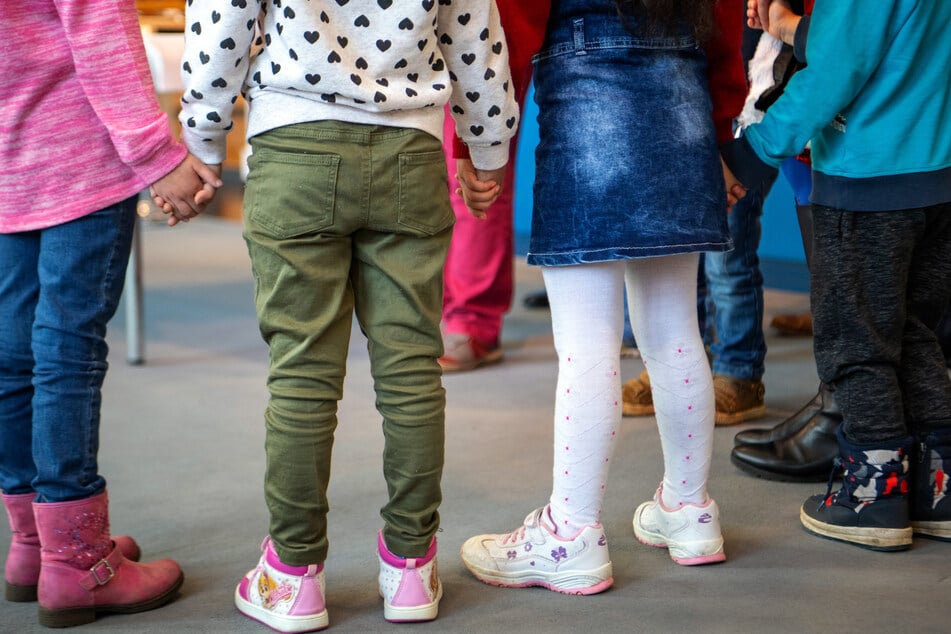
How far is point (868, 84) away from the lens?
154 cm

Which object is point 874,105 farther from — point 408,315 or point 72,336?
point 72,336

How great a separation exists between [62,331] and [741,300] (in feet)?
4.72

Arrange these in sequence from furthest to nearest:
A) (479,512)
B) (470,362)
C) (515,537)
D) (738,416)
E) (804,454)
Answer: (470,362) < (738,416) < (804,454) < (479,512) < (515,537)

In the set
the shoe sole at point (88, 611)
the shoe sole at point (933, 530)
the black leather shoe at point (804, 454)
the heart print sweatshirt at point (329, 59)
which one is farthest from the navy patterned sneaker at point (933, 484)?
the shoe sole at point (88, 611)

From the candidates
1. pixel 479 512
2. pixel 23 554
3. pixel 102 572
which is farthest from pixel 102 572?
pixel 479 512

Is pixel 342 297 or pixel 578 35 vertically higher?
pixel 578 35

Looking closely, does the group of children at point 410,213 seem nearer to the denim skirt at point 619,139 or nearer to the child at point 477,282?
the denim skirt at point 619,139

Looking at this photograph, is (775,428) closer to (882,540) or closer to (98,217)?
(882,540)

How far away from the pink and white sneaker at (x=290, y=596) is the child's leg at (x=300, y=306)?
18 mm

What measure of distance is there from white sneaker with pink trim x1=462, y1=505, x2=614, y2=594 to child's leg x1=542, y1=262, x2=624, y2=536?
48 millimetres

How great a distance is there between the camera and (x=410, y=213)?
1.32 metres

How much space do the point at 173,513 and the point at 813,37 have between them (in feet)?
4.18

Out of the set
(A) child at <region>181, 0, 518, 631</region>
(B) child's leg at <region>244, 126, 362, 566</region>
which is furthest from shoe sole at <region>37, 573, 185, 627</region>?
(B) child's leg at <region>244, 126, 362, 566</region>

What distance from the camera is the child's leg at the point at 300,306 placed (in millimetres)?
1275
